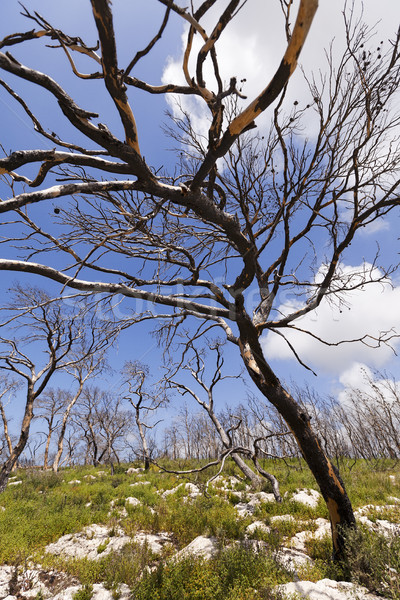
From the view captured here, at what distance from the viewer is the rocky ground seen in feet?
11.0

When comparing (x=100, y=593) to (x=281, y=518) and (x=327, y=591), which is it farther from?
(x=281, y=518)

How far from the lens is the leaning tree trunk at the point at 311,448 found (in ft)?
13.7

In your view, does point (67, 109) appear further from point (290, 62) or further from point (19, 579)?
point (19, 579)

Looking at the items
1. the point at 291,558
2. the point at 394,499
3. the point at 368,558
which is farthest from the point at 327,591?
the point at 394,499

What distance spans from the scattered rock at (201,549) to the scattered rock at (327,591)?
1.73 meters

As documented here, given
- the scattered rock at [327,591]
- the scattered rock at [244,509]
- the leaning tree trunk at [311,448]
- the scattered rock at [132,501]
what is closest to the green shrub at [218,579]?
the scattered rock at [327,591]

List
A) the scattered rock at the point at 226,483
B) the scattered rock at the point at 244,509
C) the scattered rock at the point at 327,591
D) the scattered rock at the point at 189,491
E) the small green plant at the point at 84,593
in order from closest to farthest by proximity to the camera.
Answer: the scattered rock at the point at 327,591, the small green plant at the point at 84,593, the scattered rock at the point at 244,509, the scattered rock at the point at 189,491, the scattered rock at the point at 226,483

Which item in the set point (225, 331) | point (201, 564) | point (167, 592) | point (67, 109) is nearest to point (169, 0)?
point (67, 109)

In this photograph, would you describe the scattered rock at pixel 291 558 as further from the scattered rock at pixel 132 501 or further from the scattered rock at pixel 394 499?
the scattered rock at pixel 132 501

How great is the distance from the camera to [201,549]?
16.8 ft

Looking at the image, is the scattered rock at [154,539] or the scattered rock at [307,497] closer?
the scattered rock at [154,539]

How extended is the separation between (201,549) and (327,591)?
2.71 m

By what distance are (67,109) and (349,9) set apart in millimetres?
3518

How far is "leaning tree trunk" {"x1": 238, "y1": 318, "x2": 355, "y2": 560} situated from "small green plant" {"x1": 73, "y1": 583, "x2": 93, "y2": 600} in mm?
3751
